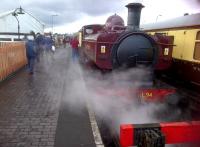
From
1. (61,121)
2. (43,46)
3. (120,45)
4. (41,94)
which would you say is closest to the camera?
(61,121)

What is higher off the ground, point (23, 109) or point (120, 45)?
point (120, 45)

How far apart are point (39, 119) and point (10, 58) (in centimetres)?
648

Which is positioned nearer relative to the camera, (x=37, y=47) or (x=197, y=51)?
(x=197, y=51)

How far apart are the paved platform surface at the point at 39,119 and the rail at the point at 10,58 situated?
884 mm

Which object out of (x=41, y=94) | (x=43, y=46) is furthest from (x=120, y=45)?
(x=43, y=46)

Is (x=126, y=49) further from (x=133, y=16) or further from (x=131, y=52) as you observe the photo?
(x=133, y=16)

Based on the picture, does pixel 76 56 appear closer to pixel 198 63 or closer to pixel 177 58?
pixel 177 58

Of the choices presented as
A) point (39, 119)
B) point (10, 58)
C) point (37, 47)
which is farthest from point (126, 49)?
point (37, 47)

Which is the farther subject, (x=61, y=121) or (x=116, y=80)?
(x=116, y=80)

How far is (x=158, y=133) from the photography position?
4.33m

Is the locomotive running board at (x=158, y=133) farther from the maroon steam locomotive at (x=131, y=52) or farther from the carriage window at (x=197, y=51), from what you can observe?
the carriage window at (x=197, y=51)

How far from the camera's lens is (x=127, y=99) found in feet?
21.6

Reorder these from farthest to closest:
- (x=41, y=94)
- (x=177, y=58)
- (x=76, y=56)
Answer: (x=76, y=56), (x=41, y=94), (x=177, y=58)

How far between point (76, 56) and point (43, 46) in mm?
4140
